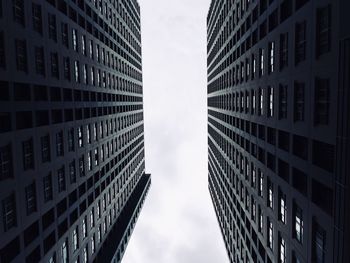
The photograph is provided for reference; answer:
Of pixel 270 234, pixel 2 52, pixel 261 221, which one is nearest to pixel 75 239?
pixel 261 221

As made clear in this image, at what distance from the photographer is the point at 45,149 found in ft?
105

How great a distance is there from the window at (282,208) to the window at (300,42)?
39.3 feet

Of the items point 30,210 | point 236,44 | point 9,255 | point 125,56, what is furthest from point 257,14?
point 125,56

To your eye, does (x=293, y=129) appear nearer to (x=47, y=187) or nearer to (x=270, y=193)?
(x=270, y=193)

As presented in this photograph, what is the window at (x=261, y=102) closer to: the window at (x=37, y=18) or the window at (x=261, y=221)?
the window at (x=261, y=221)

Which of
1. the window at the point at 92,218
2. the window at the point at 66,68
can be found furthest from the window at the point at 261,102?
the window at the point at 92,218

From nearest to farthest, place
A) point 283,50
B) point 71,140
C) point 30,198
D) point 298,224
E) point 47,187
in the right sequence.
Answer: point 298,224 < point 30,198 < point 283,50 < point 47,187 < point 71,140

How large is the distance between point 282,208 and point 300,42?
14.6m

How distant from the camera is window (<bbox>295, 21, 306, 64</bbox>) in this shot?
2499 cm

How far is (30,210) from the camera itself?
28844 millimetres

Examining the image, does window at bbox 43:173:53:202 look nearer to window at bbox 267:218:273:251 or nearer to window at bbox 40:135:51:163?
window at bbox 40:135:51:163

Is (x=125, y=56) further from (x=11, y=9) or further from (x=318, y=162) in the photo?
(x=318, y=162)

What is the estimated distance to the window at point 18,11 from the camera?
1069 inches

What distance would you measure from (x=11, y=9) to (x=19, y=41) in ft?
8.17
